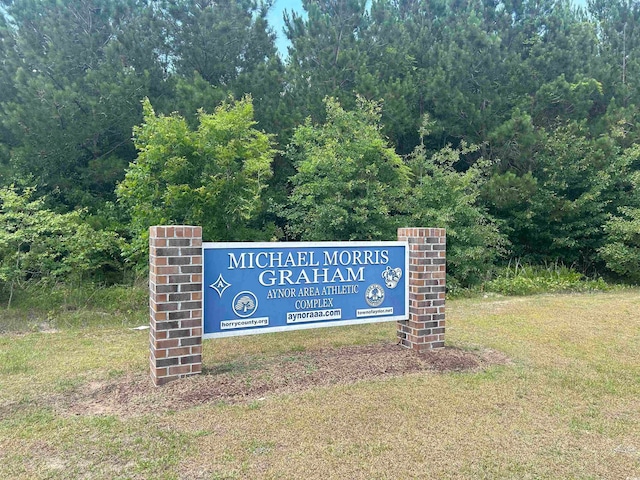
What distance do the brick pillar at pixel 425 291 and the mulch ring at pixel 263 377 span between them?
0.49ft

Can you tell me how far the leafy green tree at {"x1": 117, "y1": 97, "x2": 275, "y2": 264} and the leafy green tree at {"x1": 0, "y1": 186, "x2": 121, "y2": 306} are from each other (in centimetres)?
91

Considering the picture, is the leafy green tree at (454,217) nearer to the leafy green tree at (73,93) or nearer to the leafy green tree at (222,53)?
the leafy green tree at (222,53)

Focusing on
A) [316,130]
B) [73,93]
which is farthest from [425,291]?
[73,93]

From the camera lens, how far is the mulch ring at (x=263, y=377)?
315 centimetres

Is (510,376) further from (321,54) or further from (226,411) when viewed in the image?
(321,54)

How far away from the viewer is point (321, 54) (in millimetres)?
11539

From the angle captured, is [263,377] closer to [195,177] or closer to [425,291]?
[425,291]

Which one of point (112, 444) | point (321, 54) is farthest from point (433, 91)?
point (112, 444)

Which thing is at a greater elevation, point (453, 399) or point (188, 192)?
point (188, 192)

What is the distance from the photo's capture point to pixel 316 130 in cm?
937

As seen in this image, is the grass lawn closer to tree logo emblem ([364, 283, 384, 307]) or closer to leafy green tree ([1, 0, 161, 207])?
tree logo emblem ([364, 283, 384, 307])

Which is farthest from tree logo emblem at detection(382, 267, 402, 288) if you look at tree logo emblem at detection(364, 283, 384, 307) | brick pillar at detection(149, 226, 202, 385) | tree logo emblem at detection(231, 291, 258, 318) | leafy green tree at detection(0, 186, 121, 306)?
leafy green tree at detection(0, 186, 121, 306)

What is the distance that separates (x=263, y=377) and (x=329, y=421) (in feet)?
3.14

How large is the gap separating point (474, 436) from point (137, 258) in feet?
22.9
